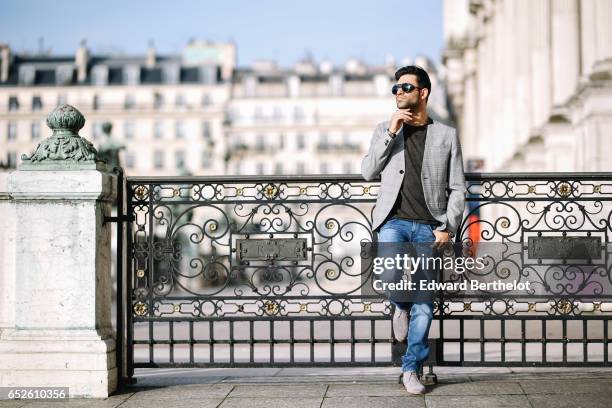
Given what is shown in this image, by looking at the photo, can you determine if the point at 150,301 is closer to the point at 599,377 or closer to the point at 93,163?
the point at 93,163

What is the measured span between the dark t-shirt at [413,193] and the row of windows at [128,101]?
363 ft

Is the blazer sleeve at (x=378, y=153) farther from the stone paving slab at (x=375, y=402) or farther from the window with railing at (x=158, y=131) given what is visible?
the window with railing at (x=158, y=131)

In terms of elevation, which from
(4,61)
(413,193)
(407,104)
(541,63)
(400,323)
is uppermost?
(4,61)

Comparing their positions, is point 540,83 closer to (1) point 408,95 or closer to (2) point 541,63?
(2) point 541,63

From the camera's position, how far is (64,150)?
9125 millimetres

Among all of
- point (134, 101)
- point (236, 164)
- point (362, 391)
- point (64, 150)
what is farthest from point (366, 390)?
point (134, 101)

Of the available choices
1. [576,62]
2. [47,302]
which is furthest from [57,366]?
[576,62]

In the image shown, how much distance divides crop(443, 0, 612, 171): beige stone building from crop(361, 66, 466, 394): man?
1073 centimetres

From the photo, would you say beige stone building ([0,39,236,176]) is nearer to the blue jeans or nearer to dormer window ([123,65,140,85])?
dormer window ([123,65,140,85])

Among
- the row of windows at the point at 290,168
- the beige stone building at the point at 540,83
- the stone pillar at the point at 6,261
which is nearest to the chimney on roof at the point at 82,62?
the row of windows at the point at 290,168

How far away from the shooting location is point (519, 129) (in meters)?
32.1

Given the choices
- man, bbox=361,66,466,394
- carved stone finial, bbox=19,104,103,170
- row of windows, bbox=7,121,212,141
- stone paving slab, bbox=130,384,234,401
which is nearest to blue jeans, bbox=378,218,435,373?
man, bbox=361,66,466,394

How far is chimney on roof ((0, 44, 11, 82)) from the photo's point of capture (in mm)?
121812

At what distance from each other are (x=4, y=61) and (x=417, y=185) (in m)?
119
